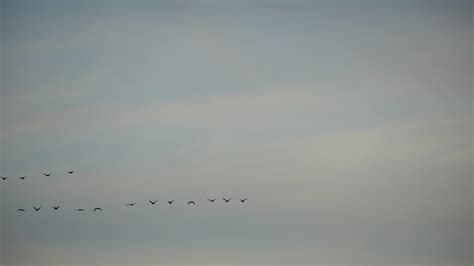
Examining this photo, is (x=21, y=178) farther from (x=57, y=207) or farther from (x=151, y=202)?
(x=151, y=202)

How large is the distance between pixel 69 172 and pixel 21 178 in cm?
236

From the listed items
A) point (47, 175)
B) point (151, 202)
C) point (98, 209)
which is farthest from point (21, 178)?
point (151, 202)

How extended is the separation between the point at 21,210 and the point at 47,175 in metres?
2.20

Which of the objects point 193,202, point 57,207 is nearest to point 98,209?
point 57,207

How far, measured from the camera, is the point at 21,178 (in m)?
34.9

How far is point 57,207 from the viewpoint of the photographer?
35219 mm

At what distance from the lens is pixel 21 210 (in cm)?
3512

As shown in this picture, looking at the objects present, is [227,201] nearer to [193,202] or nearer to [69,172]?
[193,202]

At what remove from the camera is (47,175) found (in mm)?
35062

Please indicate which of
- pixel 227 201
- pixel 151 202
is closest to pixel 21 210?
pixel 151 202

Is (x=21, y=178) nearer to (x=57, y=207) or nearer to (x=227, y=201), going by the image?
(x=57, y=207)

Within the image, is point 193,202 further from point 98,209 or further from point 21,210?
point 21,210

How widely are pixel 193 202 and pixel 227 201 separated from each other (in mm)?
1745

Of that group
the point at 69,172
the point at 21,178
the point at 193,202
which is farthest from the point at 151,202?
the point at 21,178
